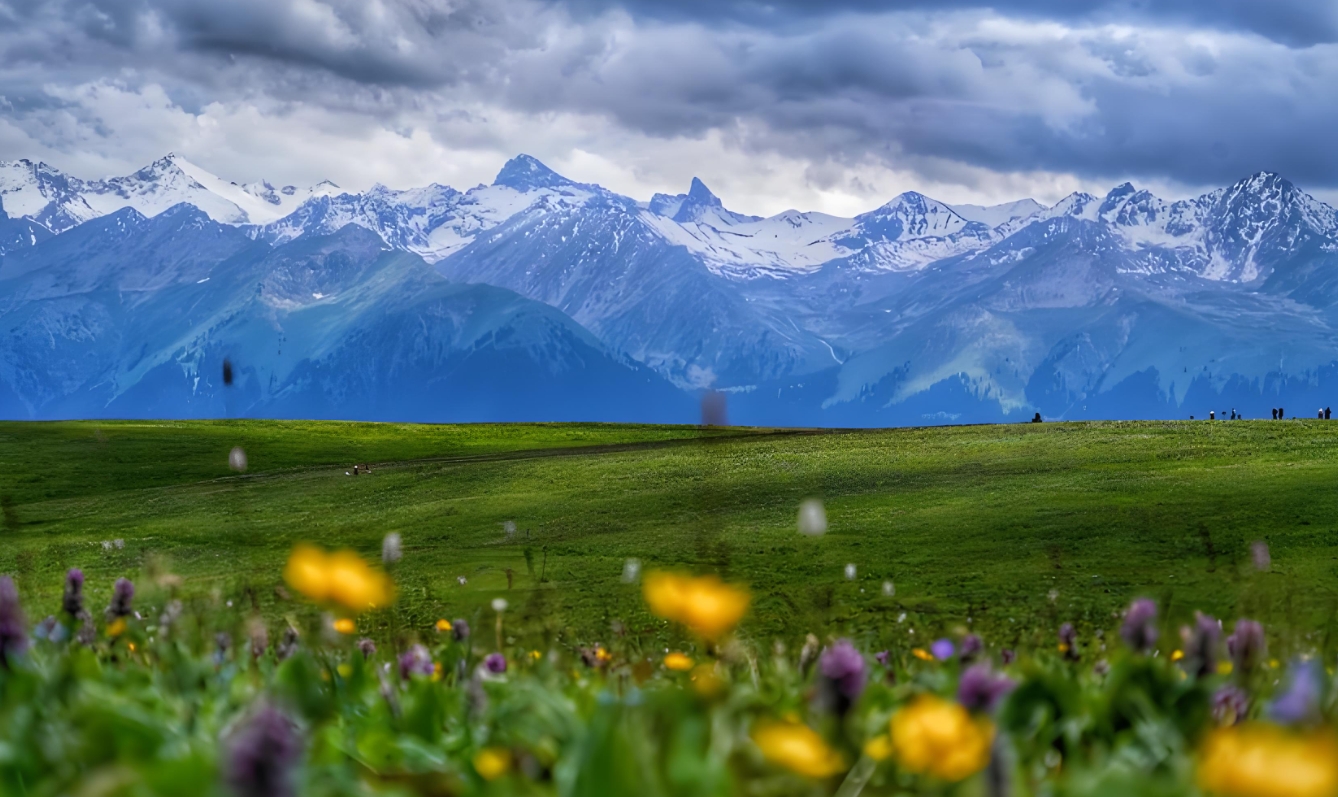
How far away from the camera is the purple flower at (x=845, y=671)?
3.64 meters

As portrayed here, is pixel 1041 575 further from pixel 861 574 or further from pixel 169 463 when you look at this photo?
pixel 169 463

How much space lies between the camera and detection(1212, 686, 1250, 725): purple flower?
4.45 metres

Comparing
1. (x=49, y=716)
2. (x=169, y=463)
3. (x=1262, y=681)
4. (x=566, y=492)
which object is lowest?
(x=1262, y=681)

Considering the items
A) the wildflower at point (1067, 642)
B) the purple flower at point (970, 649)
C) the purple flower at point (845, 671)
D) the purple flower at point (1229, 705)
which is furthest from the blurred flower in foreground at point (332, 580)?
the wildflower at point (1067, 642)

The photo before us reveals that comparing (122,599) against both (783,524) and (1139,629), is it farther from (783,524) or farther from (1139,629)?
(783,524)

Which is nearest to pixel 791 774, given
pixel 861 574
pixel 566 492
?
pixel 861 574

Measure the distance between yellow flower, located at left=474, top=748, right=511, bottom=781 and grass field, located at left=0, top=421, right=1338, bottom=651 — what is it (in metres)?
2.82

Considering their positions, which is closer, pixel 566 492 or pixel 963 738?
pixel 963 738

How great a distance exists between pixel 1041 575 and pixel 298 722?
1526 cm

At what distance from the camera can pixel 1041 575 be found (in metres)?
17.8

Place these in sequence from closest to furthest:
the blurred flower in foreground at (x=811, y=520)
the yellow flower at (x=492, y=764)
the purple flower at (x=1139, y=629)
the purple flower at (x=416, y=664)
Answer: the yellow flower at (x=492, y=764) < the purple flower at (x=1139, y=629) < the blurred flower in foreground at (x=811, y=520) < the purple flower at (x=416, y=664)

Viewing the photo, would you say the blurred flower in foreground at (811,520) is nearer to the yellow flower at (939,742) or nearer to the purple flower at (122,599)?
the yellow flower at (939,742)

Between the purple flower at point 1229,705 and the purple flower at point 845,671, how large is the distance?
163 cm

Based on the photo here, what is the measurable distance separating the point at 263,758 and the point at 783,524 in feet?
75.5
